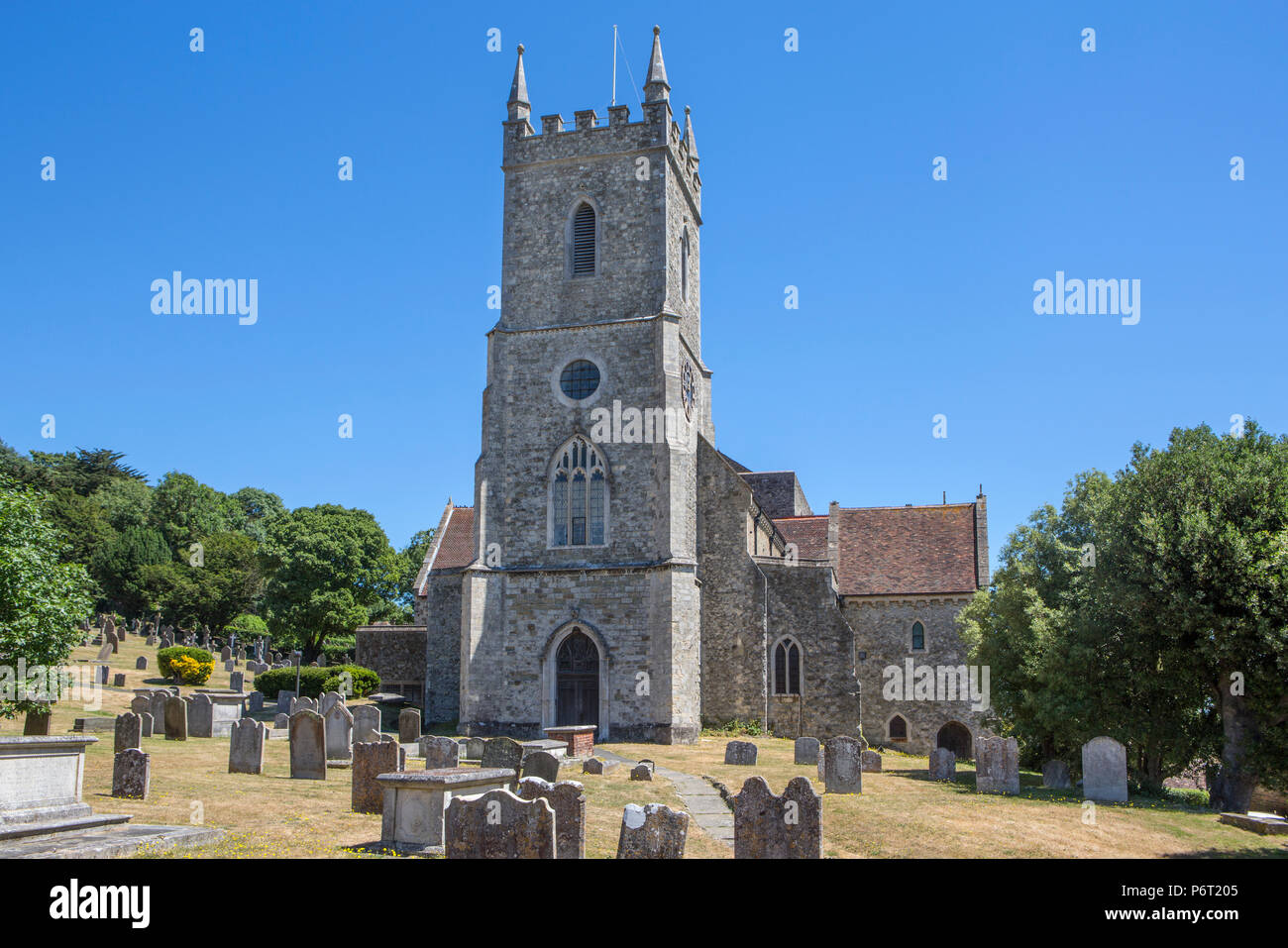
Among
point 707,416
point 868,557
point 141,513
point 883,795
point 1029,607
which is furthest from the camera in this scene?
point 141,513

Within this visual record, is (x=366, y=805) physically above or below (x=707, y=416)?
below

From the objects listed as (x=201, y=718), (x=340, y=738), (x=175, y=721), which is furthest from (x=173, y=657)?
(x=340, y=738)

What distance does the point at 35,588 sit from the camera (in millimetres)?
18469

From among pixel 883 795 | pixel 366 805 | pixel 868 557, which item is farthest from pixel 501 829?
pixel 868 557

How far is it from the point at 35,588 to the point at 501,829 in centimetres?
1363

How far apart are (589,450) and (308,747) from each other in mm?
15456

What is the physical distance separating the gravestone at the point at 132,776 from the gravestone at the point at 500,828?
6753 mm

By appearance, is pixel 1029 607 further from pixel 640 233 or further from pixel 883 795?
pixel 640 233

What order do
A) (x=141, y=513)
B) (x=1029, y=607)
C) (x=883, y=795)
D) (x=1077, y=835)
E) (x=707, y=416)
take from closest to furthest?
(x=1077, y=835)
(x=883, y=795)
(x=1029, y=607)
(x=707, y=416)
(x=141, y=513)

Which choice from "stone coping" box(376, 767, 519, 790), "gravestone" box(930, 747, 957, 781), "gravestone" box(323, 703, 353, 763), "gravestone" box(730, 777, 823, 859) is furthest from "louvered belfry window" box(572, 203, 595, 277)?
"gravestone" box(730, 777, 823, 859)

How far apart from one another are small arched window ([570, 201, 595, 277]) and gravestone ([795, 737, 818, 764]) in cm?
1654

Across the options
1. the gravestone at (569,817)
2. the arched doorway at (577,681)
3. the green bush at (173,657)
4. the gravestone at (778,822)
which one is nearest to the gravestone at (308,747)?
the gravestone at (569,817)

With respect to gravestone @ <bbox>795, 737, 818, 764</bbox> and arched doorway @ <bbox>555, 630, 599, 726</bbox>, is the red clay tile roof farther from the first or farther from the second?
gravestone @ <bbox>795, 737, 818, 764</bbox>

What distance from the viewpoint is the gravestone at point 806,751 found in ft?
77.5
